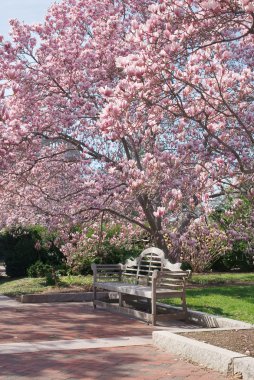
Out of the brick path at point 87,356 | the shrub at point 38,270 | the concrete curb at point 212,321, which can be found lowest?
the brick path at point 87,356

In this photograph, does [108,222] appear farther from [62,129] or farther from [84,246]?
[62,129]

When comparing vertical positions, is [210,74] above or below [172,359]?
above

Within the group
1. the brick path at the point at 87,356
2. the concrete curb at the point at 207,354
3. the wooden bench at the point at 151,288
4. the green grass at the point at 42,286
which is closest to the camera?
the concrete curb at the point at 207,354

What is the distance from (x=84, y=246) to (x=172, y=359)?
9485 millimetres

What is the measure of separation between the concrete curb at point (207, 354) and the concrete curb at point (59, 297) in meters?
5.54

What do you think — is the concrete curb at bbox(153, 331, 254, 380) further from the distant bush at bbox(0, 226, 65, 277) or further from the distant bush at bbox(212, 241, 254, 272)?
the distant bush at bbox(212, 241, 254, 272)

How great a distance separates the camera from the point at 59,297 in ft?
41.9

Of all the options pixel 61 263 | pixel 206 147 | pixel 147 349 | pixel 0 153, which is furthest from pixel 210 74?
pixel 61 263

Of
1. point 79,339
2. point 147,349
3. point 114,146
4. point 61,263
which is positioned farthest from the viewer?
point 61,263

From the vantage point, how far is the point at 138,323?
31.8 feet

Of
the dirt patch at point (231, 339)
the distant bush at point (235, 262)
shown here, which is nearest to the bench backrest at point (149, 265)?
the dirt patch at point (231, 339)

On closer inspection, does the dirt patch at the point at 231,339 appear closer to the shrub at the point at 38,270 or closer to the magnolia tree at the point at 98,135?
the magnolia tree at the point at 98,135

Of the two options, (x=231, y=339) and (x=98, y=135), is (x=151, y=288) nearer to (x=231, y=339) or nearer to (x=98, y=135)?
(x=231, y=339)

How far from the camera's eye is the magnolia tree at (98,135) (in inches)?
396
